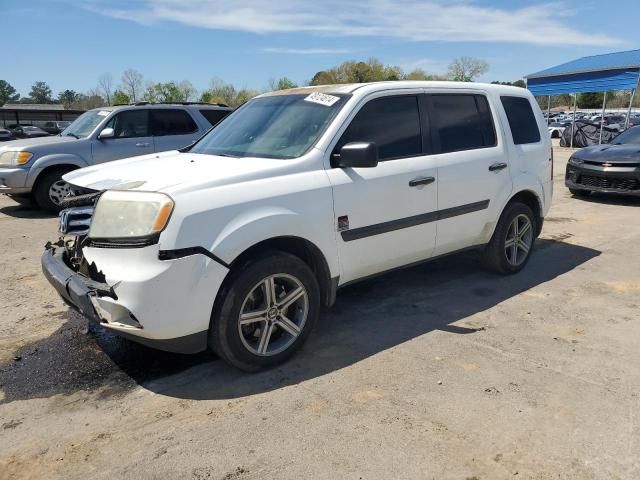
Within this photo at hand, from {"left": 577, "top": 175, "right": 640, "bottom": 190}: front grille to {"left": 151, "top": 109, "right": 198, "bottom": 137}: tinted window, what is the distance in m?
7.47

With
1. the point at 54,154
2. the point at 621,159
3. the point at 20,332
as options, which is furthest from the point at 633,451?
the point at 54,154

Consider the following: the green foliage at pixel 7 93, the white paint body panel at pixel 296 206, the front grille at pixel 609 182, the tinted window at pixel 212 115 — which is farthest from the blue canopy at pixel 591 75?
the green foliage at pixel 7 93

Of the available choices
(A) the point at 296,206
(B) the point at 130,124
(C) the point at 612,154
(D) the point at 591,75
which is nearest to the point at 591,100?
(D) the point at 591,75

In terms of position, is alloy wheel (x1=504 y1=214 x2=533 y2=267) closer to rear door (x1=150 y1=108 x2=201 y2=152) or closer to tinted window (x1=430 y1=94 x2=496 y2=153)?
tinted window (x1=430 y1=94 x2=496 y2=153)

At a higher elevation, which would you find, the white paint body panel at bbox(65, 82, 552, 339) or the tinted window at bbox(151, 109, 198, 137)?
the tinted window at bbox(151, 109, 198, 137)

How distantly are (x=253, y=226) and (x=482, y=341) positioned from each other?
1964 millimetres

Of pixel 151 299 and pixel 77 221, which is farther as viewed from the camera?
pixel 77 221

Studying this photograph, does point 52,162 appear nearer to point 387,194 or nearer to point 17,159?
point 17,159

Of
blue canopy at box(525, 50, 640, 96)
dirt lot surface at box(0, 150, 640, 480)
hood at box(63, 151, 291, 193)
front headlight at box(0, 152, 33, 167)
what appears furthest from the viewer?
blue canopy at box(525, 50, 640, 96)

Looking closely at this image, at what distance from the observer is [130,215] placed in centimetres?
308

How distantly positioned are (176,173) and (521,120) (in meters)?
3.67

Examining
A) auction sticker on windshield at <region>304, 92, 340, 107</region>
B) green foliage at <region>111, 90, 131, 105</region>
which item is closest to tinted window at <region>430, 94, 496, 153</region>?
auction sticker on windshield at <region>304, 92, 340, 107</region>

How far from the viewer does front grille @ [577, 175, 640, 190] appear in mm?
9273

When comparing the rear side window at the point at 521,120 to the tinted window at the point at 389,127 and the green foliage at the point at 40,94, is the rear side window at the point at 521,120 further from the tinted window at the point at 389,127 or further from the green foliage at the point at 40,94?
the green foliage at the point at 40,94
